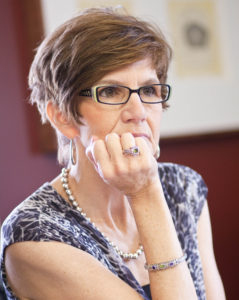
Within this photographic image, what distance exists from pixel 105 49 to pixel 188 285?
685mm

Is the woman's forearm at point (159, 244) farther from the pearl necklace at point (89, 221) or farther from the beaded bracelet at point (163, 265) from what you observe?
the pearl necklace at point (89, 221)

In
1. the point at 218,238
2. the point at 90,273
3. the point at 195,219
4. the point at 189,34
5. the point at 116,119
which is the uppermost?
the point at 189,34

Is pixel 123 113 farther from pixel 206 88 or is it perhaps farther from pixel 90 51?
pixel 206 88

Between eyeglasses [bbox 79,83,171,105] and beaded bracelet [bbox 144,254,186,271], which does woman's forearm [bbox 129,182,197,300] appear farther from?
eyeglasses [bbox 79,83,171,105]

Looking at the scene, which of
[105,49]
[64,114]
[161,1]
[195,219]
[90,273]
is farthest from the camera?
[161,1]

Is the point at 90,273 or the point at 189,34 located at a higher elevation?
the point at 189,34

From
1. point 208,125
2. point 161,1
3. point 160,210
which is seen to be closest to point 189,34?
point 161,1

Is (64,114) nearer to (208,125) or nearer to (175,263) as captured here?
(175,263)

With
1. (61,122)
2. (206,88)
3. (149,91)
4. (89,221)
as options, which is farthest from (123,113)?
(206,88)

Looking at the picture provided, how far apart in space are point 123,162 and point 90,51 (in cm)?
34

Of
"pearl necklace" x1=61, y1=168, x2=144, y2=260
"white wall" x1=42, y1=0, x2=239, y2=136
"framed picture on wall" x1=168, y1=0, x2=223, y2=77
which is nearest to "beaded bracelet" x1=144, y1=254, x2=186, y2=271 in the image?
"pearl necklace" x1=61, y1=168, x2=144, y2=260

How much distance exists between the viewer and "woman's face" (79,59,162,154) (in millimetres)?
1246

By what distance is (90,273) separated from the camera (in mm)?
1117

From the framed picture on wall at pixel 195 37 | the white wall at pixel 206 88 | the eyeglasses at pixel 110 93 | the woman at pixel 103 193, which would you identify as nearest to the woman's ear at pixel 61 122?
the woman at pixel 103 193
